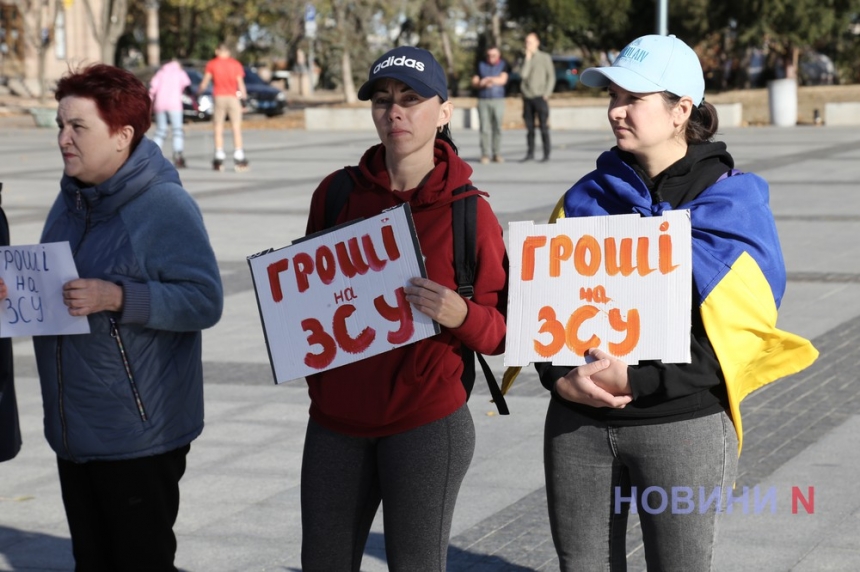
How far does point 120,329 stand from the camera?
3447 mm

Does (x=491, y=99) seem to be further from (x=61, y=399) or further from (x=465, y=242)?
(x=465, y=242)

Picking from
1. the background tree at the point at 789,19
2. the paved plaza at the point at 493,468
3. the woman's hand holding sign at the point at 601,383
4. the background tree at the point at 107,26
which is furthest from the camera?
the background tree at the point at 789,19

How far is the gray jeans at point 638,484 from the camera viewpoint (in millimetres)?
3023

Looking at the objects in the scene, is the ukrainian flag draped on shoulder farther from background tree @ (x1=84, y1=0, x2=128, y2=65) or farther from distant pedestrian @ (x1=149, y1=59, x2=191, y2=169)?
background tree @ (x1=84, y1=0, x2=128, y2=65)

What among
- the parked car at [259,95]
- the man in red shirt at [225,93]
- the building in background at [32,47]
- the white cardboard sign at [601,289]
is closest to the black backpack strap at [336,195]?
the white cardboard sign at [601,289]

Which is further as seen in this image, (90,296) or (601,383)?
(90,296)

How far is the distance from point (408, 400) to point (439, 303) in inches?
10.0

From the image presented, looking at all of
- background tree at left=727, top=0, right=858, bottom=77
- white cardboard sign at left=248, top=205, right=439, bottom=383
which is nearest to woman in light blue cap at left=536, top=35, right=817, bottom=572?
white cardboard sign at left=248, top=205, right=439, bottom=383

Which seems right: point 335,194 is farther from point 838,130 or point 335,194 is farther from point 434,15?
point 434,15

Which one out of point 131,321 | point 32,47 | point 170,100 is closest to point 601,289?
point 131,321

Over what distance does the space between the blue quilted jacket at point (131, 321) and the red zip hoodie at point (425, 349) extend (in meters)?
0.50

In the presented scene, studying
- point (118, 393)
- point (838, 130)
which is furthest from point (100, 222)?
point (838, 130)

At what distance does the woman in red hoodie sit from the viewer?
10.2 ft

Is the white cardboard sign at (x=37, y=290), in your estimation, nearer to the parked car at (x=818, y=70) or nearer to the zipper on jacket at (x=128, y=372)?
the zipper on jacket at (x=128, y=372)
